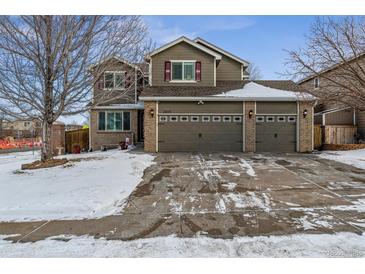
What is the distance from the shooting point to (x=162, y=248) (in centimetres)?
329

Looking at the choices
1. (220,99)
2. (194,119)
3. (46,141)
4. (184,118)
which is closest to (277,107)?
(220,99)

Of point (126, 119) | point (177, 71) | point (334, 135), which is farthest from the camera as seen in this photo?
point (126, 119)

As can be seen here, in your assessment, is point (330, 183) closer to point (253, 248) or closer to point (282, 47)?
point (253, 248)

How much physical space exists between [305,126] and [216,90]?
5398 mm

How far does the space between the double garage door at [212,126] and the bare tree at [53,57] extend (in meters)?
4.76

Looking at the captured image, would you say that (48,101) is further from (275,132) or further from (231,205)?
(275,132)

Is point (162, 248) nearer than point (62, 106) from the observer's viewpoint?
Yes

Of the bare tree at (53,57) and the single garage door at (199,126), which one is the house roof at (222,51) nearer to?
the single garage door at (199,126)

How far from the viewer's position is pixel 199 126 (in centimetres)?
1283

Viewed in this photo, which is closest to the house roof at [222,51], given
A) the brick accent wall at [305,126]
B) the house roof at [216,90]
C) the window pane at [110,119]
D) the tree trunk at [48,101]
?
the house roof at [216,90]

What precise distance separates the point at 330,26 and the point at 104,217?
11427 mm

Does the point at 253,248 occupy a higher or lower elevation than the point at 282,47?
lower

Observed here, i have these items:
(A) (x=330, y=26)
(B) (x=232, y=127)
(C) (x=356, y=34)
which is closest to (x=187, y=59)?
(B) (x=232, y=127)
